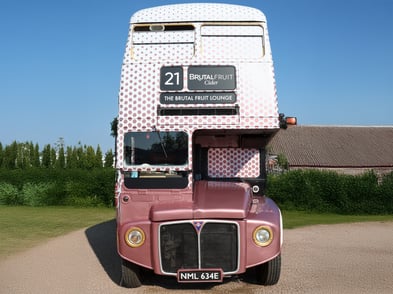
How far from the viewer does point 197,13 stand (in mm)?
7898

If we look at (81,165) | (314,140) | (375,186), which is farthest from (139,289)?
(314,140)

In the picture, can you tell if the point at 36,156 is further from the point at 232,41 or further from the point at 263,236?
the point at 263,236

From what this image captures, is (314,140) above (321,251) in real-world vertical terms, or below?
above

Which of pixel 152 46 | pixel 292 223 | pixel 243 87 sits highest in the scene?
pixel 152 46

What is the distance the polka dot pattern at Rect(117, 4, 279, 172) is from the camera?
7160 millimetres

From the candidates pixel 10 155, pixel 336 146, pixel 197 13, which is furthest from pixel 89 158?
pixel 197 13

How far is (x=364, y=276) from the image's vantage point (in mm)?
8023

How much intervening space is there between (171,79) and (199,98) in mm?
539

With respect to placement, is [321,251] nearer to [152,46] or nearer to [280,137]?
[152,46]

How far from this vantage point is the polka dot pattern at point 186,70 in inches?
282

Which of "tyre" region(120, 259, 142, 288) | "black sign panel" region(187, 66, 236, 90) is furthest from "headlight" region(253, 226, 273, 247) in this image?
"black sign panel" region(187, 66, 236, 90)

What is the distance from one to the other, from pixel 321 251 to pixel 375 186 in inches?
457

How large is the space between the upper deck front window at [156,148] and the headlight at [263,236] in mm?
1569

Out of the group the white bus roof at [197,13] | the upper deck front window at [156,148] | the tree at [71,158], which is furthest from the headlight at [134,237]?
the tree at [71,158]
